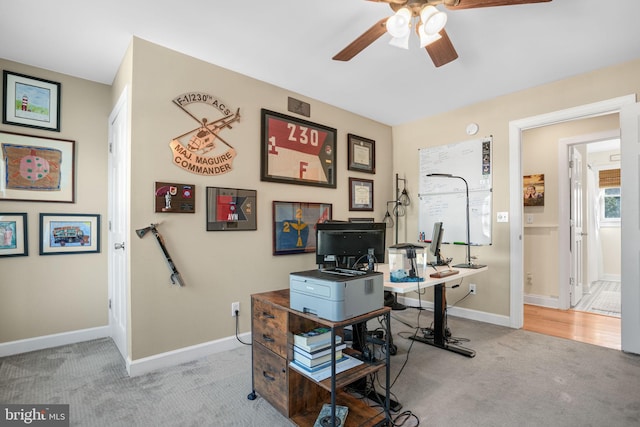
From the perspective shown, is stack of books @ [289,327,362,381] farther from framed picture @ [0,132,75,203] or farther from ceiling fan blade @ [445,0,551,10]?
framed picture @ [0,132,75,203]

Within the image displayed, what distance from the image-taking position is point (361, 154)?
4.17 metres

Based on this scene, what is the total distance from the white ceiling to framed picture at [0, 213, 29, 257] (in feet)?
4.47

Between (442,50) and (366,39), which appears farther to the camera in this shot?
(442,50)

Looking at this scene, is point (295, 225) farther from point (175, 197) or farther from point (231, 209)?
point (175, 197)

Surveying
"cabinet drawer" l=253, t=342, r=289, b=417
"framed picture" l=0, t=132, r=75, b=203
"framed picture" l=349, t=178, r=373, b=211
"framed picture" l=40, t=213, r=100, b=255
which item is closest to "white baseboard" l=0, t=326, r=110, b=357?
"framed picture" l=40, t=213, r=100, b=255

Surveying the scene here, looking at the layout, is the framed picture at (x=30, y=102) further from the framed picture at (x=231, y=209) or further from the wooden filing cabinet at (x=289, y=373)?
the wooden filing cabinet at (x=289, y=373)

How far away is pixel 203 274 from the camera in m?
2.71

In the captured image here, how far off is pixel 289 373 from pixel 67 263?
2.57 meters

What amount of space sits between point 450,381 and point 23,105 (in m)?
4.18

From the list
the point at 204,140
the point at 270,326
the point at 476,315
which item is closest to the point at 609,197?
the point at 476,315

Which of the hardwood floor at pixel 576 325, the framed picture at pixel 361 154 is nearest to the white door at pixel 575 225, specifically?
the hardwood floor at pixel 576 325

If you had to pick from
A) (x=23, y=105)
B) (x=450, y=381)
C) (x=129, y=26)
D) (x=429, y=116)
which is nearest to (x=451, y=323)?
(x=450, y=381)

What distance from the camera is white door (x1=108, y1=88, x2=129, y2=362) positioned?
2510 mm

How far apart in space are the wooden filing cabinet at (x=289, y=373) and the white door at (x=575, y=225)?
385 centimetres
